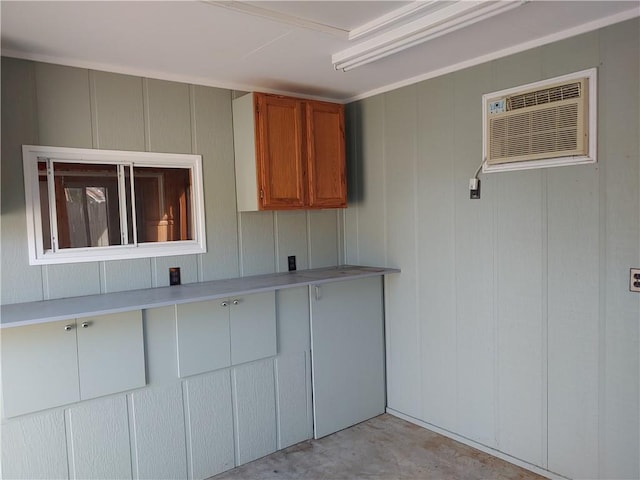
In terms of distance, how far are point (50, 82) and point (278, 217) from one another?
5.43ft

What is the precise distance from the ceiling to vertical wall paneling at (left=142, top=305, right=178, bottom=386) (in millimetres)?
1425

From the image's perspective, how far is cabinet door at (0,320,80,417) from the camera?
6.99 ft

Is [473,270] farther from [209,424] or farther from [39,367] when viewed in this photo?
[39,367]

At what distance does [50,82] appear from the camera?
255 centimetres

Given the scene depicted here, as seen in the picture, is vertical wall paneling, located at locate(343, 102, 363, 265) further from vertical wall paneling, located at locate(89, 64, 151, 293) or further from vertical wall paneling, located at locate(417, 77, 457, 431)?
vertical wall paneling, located at locate(89, 64, 151, 293)

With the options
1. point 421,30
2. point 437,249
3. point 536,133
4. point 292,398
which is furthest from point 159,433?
point 536,133

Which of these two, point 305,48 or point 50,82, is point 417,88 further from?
point 50,82

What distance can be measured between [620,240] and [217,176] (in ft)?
7.90

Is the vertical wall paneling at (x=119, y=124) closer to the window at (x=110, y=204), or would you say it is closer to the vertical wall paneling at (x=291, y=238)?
the window at (x=110, y=204)

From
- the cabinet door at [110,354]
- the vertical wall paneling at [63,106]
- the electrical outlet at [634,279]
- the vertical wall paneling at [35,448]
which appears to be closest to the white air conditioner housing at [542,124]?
the electrical outlet at [634,279]

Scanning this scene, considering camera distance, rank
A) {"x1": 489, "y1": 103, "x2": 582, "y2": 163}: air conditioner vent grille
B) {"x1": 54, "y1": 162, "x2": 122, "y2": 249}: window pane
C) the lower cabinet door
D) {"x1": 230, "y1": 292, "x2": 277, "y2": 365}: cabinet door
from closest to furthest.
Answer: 1. {"x1": 489, "y1": 103, "x2": 582, "y2": 163}: air conditioner vent grille
2. {"x1": 54, "y1": 162, "x2": 122, "y2": 249}: window pane
3. {"x1": 230, "y1": 292, "x2": 277, "y2": 365}: cabinet door
4. the lower cabinet door

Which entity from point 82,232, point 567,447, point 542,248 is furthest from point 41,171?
point 567,447

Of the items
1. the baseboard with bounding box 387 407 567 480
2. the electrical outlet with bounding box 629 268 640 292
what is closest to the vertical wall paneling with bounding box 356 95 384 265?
the baseboard with bounding box 387 407 567 480

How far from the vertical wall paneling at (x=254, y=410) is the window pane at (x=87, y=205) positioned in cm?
115
